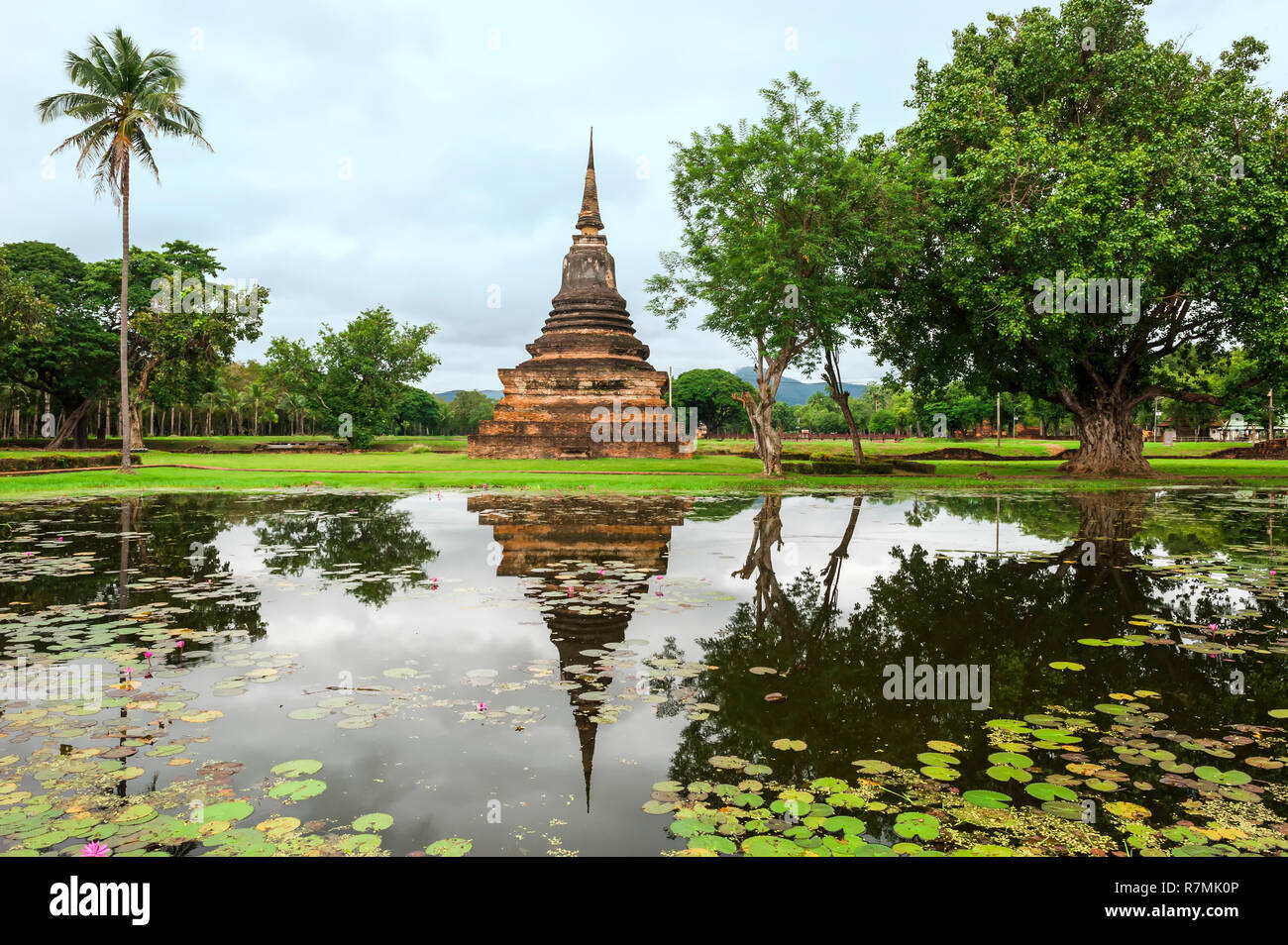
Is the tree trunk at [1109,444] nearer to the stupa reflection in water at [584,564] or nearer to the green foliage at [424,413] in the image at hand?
the stupa reflection in water at [584,564]

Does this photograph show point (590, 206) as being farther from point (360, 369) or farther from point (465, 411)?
point (465, 411)

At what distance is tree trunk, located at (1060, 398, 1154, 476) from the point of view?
90.3 feet

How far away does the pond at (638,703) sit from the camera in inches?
130

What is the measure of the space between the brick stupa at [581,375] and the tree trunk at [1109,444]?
1871 centimetres

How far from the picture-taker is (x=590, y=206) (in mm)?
51000

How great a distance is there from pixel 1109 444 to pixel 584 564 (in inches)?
1019

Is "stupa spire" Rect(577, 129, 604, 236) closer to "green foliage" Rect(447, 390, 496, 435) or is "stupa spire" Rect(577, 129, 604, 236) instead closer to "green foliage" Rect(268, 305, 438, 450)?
"green foliage" Rect(268, 305, 438, 450)

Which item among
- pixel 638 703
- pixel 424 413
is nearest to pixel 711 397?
pixel 424 413

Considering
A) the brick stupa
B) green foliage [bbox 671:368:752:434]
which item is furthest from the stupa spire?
green foliage [bbox 671:368:752:434]

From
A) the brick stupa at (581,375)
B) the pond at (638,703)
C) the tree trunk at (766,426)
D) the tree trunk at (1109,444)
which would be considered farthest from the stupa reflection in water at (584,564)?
the brick stupa at (581,375)

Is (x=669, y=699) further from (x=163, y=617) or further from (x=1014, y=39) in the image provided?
(x=1014, y=39)

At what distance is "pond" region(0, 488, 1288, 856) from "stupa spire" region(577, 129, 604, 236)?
43.7 metres

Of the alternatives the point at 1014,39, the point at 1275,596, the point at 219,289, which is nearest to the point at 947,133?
the point at 1014,39
